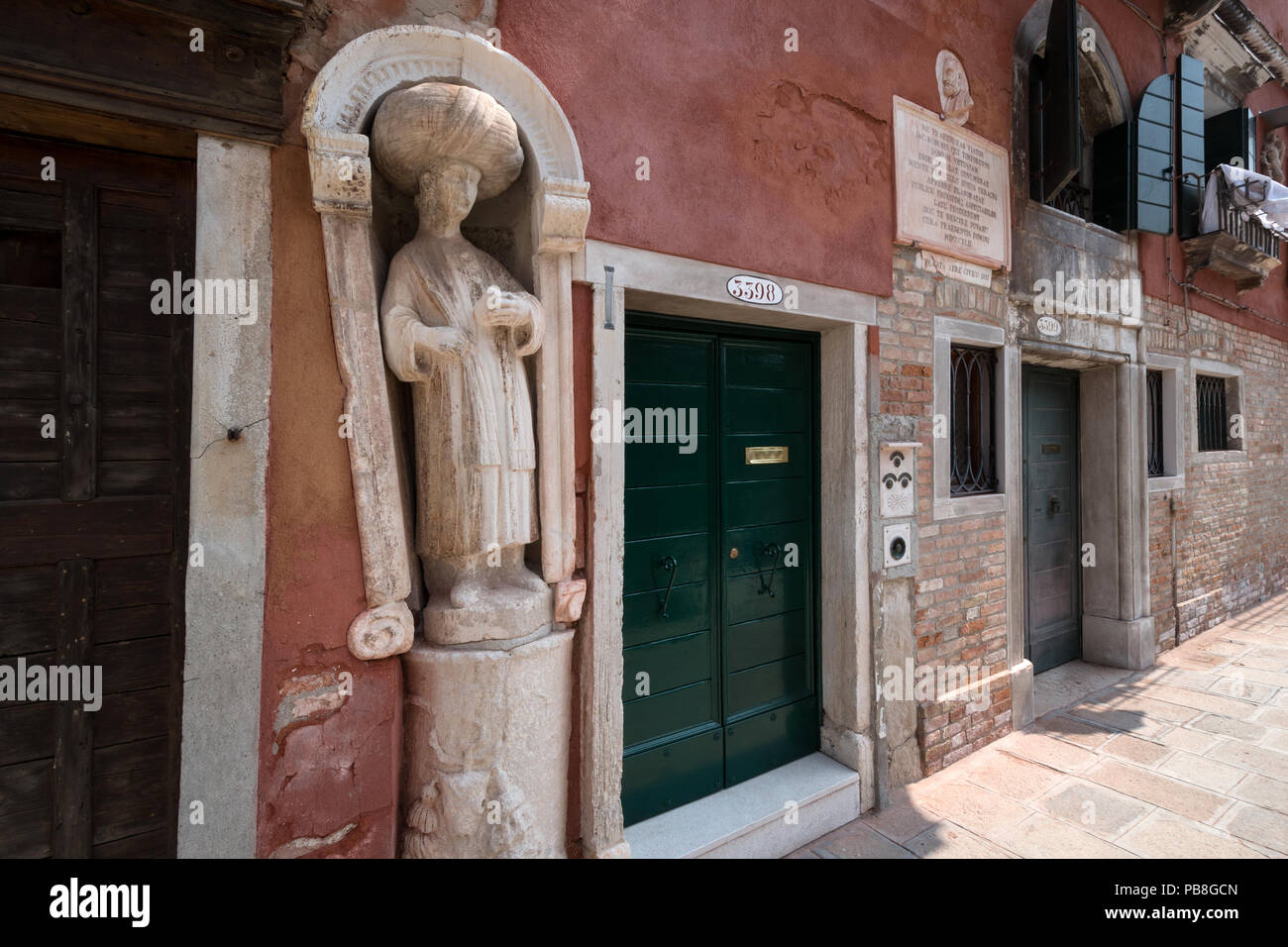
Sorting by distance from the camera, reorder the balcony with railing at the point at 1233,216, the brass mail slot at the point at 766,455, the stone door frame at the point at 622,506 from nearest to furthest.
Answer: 1. the stone door frame at the point at 622,506
2. the brass mail slot at the point at 766,455
3. the balcony with railing at the point at 1233,216

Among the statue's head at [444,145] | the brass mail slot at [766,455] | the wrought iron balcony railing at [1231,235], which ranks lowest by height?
the brass mail slot at [766,455]

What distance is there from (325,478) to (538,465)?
0.72 metres

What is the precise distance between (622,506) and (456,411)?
81cm

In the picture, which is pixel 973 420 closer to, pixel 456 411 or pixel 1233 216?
pixel 456 411

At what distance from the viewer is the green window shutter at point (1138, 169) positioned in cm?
520

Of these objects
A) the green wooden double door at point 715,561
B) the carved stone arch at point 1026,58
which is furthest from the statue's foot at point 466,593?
the carved stone arch at point 1026,58

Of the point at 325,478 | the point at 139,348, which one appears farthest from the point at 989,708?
the point at 139,348

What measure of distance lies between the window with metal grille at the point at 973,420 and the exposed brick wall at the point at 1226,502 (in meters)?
2.63

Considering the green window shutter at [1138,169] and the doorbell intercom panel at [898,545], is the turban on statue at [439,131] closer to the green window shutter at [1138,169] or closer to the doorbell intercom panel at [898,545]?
the doorbell intercom panel at [898,545]

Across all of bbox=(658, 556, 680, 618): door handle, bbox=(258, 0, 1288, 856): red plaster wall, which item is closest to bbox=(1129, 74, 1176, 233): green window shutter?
bbox=(258, 0, 1288, 856): red plaster wall

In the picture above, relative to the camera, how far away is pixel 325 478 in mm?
1970

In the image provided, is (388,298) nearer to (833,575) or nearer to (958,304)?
(833,575)

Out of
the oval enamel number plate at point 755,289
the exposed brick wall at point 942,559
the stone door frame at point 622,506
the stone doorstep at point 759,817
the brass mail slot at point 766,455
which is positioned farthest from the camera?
the exposed brick wall at point 942,559

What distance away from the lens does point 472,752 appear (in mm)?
2051
